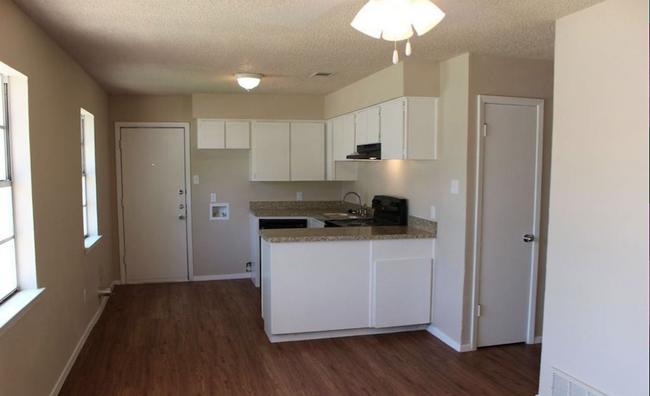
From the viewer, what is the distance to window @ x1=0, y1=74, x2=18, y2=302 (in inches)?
99.8

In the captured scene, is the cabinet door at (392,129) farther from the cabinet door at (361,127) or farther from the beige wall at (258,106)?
the beige wall at (258,106)

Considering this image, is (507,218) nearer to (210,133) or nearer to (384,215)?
(384,215)

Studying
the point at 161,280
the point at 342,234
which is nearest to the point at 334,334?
the point at 342,234

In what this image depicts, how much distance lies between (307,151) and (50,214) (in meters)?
3.34

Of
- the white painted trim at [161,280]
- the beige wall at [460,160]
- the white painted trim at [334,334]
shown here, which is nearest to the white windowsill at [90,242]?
the white painted trim at [161,280]

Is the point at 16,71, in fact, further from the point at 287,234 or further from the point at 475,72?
the point at 475,72

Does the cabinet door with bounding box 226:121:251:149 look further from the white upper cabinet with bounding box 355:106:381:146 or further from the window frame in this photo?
the window frame

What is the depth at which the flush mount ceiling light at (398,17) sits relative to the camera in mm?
2145

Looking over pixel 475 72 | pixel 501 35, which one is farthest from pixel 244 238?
pixel 501 35

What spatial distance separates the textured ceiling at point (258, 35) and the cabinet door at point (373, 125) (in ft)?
1.17

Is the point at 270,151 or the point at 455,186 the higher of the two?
the point at 270,151

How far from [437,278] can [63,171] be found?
3.06m

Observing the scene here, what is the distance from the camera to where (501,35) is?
312 cm

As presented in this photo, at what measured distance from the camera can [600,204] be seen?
2.53 metres
